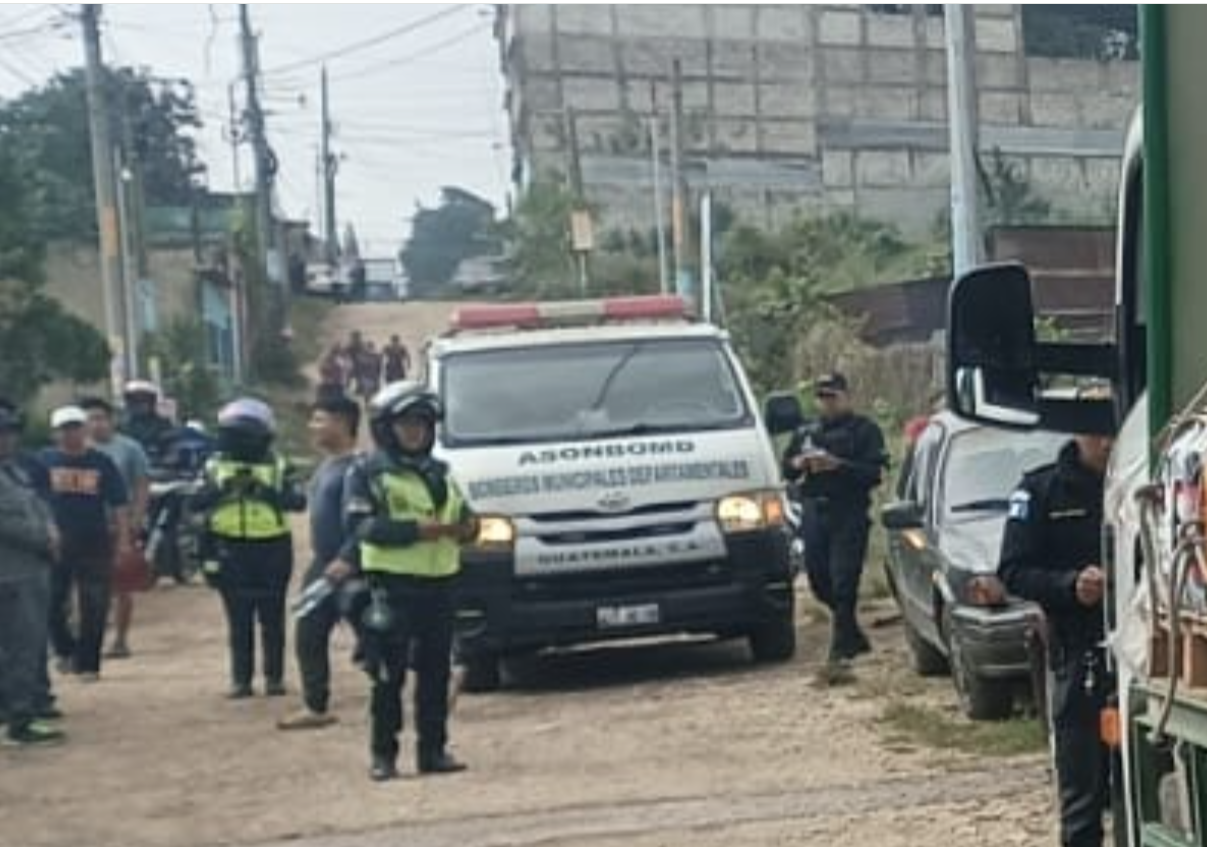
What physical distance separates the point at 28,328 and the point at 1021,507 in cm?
1944

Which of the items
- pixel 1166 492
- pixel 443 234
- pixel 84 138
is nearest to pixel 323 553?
pixel 1166 492

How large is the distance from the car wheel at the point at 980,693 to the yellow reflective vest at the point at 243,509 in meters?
4.26

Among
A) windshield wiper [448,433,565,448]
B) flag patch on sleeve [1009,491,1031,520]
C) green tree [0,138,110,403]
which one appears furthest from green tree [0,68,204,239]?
flag patch on sleeve [1009,491,1031,520]

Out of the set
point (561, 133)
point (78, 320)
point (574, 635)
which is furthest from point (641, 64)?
point (574, 635)

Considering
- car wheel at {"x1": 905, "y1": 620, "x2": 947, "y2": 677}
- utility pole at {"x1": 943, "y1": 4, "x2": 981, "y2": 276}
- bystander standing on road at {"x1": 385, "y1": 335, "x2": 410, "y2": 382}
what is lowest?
car wheel at {"x1": 905, "y1": 620, "x2": 947, "y2": 677}

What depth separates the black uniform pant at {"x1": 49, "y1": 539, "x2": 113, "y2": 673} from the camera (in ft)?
44.7

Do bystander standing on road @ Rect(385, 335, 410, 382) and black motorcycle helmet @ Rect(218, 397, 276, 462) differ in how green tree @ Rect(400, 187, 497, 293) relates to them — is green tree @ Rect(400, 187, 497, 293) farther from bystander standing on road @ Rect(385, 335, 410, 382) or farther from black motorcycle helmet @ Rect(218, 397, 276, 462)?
black motorcycle helmet @ Rect(218, 397, 276, 462)

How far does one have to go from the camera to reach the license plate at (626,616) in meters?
12.2

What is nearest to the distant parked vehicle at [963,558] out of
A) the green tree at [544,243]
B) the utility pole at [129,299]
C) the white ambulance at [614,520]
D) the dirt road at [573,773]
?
the dirt road at [573,773]

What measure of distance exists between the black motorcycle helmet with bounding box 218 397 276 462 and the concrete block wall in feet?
139

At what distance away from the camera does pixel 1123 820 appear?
455 cm

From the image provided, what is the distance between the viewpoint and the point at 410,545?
9.52m

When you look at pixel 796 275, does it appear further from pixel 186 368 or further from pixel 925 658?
pixel 925 658

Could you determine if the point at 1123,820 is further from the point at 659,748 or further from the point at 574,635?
the point at 574,635
